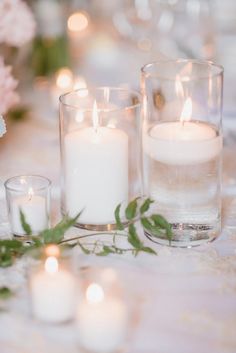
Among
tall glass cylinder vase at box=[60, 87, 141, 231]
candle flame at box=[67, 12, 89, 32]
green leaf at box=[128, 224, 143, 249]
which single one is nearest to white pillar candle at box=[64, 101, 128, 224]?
tall glass cylinder vase at box=[60, 87, 141, 231]

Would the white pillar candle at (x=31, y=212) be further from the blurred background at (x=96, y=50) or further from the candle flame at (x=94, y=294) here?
the blurred background at (x=96, y=50)

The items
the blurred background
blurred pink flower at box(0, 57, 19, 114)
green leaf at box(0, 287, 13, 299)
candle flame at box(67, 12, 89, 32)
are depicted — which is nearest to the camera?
green leaf at box(0, 287, 13, 299)

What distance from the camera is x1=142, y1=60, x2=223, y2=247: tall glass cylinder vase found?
3.47 feet

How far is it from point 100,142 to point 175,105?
108 mm

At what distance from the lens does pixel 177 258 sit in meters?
1.06

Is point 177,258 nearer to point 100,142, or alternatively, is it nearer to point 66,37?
point 100,142

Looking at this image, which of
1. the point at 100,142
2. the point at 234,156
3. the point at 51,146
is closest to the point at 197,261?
the point at 100,142

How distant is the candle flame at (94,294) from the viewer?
835mm

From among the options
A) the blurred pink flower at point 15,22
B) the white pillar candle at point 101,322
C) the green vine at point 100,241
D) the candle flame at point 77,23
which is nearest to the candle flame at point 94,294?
the white pillar candle at point 101,322

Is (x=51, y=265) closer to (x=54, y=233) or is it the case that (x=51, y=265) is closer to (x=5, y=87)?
(x=54, y=233)

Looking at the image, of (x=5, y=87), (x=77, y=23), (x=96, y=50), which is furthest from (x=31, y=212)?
(x=77, y=23)

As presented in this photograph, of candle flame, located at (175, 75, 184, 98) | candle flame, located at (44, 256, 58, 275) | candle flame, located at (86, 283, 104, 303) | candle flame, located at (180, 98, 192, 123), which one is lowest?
candle flame, located at (86, 283, 104, 303)

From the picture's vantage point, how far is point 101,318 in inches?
32.0

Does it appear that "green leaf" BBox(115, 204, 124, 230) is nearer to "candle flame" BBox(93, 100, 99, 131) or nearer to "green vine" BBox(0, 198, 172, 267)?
"green vine" BBox(0, 198, 172, 267)
